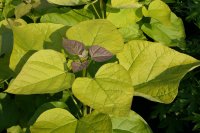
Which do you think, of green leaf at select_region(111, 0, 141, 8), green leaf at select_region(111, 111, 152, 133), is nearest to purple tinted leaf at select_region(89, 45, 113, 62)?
green leaf at select_region(111, 111, 152, 133)

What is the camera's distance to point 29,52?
55.9 inches

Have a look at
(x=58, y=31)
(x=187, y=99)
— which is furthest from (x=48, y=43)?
(x=187, y=99)

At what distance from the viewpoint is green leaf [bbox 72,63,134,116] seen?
1119mm

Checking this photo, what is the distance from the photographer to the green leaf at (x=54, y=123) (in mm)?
1222

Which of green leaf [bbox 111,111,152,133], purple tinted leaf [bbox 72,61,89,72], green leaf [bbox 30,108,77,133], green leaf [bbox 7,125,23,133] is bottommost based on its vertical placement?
green leaf [bbox 7,125,23,133]

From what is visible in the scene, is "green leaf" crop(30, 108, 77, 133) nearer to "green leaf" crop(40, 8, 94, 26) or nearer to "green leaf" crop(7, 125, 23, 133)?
"green leaf" crop(7, 125, 23, 133)

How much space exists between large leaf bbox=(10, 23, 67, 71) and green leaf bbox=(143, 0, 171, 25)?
0.51 m

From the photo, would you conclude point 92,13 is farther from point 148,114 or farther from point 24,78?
point 24,78

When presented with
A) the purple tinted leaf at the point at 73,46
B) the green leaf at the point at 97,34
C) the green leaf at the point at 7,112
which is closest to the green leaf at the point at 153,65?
the green leaf at the point at 97,34

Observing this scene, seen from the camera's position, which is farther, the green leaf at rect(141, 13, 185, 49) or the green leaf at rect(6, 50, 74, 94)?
the green leaf at rect(141, 13, 185, 49)

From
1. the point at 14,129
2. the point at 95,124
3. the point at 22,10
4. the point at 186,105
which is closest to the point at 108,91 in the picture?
the point at 95,124

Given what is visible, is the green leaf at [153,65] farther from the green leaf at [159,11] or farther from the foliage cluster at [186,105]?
the green leaf at [159,11]

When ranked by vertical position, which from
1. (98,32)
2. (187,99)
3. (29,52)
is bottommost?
(187,99)

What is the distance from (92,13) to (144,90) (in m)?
0.68
